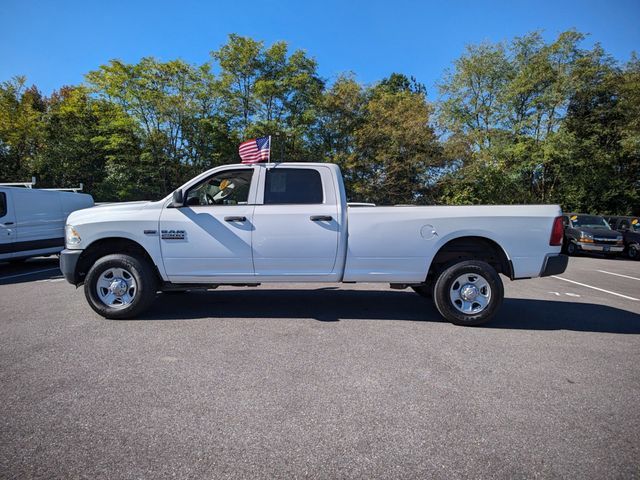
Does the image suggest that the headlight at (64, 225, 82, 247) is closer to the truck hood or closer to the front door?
the truck hood

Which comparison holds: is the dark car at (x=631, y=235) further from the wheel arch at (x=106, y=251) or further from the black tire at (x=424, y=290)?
the wheel arch at (x=106, y=251)

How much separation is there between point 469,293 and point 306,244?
2.17 meters

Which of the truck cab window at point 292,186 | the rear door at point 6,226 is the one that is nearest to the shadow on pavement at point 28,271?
the rear door at point 6,226

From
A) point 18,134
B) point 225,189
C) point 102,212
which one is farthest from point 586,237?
point 18,134

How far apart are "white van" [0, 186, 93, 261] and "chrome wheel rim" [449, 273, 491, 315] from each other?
396 inches

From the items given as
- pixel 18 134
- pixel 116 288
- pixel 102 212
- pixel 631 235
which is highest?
pixel 18 134

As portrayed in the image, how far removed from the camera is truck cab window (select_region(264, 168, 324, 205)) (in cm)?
459

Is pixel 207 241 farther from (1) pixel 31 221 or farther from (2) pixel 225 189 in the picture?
(1) pixel 31 221

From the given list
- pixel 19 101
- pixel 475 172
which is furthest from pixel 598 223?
pixel 19 101

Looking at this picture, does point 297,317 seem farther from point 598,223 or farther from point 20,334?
point 598,223

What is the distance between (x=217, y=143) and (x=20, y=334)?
22.4 metres

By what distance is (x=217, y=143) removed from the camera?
2455cm

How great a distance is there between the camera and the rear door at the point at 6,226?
822cm

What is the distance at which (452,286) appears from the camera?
14.4 ft
